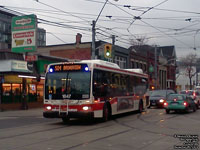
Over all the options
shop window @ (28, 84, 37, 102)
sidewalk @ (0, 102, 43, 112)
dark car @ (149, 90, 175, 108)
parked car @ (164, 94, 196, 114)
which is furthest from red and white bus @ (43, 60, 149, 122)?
shop window @ (28, 84, 37, 102)

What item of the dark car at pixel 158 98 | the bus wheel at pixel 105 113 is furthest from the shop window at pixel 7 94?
the dark car at pixel 158 98

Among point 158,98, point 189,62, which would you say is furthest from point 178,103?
point 189,62

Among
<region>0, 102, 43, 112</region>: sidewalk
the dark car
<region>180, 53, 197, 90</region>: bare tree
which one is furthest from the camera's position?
<region>180, 53, 197, 90</region>: bare tree

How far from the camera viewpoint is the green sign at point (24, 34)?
2520cm

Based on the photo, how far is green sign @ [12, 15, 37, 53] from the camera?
25.2 metres

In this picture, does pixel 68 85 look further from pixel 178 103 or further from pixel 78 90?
pixel 178 103

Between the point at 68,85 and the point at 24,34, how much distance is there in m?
11.2

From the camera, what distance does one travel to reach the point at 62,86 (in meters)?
16.3

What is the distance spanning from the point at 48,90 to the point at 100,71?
9.16ft

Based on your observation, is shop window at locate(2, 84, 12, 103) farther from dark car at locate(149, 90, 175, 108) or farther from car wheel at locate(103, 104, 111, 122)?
dark car at locate(149, 90, 175, 108)

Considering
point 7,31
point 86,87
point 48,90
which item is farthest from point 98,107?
point 7,31

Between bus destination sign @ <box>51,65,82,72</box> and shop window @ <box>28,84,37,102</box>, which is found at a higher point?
bus destination sign @ <box>51,65,82,72</box>

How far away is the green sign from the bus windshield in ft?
30.8

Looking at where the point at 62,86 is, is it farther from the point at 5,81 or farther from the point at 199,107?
the point at 199,107
